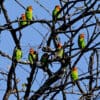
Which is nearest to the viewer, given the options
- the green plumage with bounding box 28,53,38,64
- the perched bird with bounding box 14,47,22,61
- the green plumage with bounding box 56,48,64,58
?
the green plumage with bounding box 56,48,64,58

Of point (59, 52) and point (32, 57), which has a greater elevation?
point (32, 57)

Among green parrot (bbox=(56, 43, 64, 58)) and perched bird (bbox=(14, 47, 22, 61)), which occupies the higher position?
perched bird (bbox=(14, 47, 22, 61))

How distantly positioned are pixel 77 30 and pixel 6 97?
4.19 feet

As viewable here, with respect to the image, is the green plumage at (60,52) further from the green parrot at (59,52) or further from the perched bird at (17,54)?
the perched bird at (17,54)

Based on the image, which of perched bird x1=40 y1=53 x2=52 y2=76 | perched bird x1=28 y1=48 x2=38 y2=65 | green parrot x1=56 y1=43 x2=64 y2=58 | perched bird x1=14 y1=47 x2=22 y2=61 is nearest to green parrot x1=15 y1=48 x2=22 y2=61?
perched bird x1=14 y1=47 x2=22 y2=61

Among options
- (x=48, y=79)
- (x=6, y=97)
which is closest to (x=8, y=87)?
(x=6, y=97)

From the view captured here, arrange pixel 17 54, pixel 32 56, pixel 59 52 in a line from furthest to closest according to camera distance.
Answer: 1. pixel 17 54
2. pixel 32 56
3. pixel 59 52

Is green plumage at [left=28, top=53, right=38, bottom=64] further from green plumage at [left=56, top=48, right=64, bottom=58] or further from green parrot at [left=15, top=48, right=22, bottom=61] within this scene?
green plumage at [left=56, top=48, right=64, bottom=58]

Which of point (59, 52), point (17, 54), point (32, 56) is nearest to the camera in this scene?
point (59, 52)

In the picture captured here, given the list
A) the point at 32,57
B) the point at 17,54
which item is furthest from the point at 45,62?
the point at 17,54

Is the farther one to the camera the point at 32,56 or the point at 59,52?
the point at 32,56

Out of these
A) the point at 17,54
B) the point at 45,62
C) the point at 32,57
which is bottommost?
the point at 45,62

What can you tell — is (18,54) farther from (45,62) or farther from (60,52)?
(60,52)

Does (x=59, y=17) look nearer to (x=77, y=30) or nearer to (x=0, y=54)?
(x=77, y=30)
